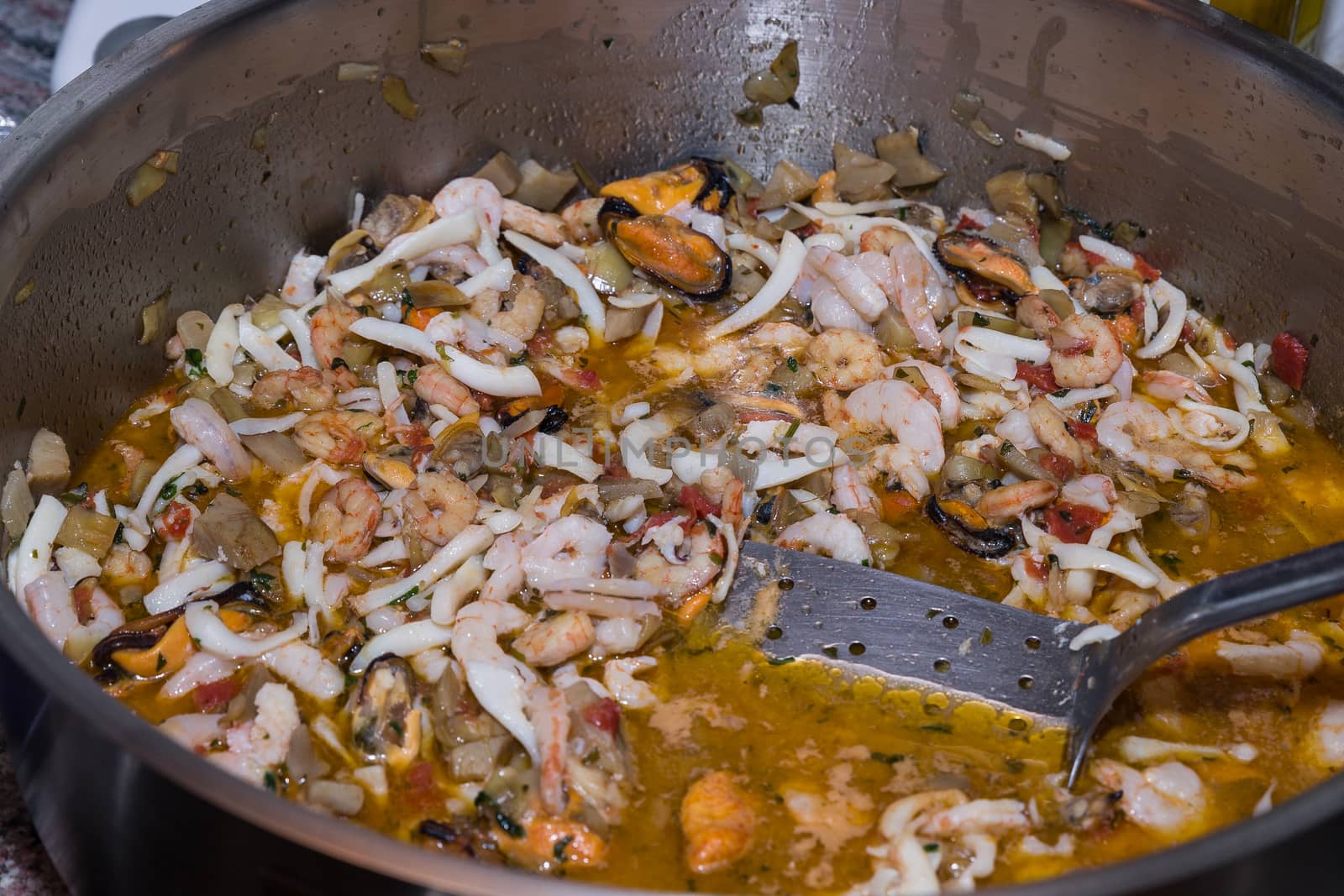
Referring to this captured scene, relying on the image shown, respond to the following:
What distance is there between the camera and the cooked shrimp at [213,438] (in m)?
2.60

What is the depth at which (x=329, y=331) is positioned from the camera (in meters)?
2.84

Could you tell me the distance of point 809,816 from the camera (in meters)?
2.03

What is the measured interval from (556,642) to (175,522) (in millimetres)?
851

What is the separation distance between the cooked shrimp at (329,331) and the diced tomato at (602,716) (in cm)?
116

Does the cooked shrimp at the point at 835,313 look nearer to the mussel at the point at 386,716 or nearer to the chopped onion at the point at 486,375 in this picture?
the chopped onion at the point at 486,375

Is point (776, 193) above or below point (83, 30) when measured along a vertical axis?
below

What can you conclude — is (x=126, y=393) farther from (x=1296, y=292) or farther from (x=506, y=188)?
(x=1296, y=292)

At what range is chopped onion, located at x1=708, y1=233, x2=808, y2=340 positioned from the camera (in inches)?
119

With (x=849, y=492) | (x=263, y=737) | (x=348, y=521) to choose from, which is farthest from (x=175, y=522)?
(x=849, y=492)

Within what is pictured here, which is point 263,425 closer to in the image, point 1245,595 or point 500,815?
point 500,815

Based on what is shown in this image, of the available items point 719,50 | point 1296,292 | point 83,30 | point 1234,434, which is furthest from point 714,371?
point 83,30

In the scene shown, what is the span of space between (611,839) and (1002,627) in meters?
0.81

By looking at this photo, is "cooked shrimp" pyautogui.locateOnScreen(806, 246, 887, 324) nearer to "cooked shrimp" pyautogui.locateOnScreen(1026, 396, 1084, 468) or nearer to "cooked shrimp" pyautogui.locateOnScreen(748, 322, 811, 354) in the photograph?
"cooked shrimp" pyautogui.locateOnScreen(748, 322, 811, 354)

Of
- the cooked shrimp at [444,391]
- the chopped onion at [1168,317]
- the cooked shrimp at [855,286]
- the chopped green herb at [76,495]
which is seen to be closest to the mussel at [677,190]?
the cooked shrimp at [855,286]
